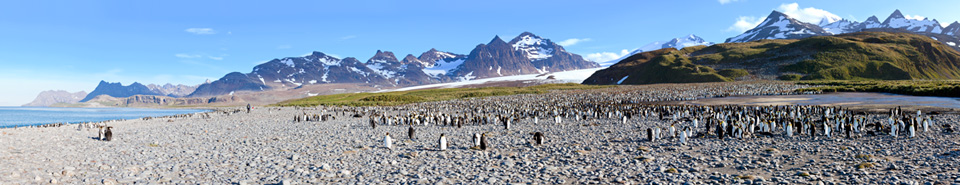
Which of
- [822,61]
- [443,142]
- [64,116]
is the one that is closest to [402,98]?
[64,116]

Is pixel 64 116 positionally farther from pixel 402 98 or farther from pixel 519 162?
pixel 519 162

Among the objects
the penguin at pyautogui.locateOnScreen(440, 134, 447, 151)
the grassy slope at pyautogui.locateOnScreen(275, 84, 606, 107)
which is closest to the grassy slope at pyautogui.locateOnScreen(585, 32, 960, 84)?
the grassy slope at pyautogui.locateOnScreen(275, 84, 606, 107)

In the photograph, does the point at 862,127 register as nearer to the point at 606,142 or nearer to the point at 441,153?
the point at 606,142

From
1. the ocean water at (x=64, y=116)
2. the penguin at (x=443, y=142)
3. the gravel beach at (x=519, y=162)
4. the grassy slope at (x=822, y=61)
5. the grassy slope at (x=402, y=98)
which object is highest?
the grassy slope at (x=822, y=61)

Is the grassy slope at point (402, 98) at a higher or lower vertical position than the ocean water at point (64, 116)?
higher

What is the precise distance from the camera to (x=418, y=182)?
881 centimetres

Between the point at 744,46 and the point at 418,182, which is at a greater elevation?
the point at 744,46

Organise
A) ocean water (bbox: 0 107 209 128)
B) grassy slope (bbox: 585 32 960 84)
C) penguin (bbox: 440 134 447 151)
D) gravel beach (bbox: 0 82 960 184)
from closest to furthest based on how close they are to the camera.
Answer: gravel beach (bbox: 0 82 960 184)
penguin (bbox: 440 134 447 151)
ocean water (bbox: 0 107 209 128)
grassy slope (bbox: 585 32 960 84)

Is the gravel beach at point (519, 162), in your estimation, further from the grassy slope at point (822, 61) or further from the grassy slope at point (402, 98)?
the grassy slope at point (822, 61)

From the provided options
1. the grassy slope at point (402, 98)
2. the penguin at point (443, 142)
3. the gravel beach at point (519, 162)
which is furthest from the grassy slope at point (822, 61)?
the penguin at point (443, 142)

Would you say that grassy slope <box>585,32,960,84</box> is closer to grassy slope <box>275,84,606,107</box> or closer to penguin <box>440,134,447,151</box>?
grassy slope <box>275,84,606,107</box>

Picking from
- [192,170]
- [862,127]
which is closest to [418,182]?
[192,170]

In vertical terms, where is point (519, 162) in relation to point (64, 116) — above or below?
above

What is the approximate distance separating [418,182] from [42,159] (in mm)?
10889
